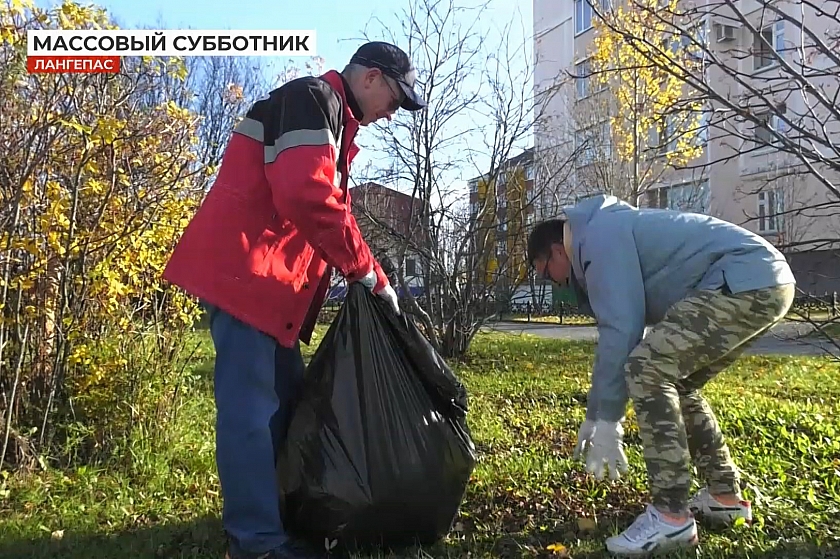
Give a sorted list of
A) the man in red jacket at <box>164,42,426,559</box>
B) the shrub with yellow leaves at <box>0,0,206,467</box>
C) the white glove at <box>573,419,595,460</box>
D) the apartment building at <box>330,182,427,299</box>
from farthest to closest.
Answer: the apartment building at <box>330,182,427,299</box>, the shrub with yellow leaves at <box>0,0,206,467</box>, the white glove at <box>573,419,595,460</box>, the man in red jacket at <box>164,42,426,559</box>

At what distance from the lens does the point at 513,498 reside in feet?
9.64

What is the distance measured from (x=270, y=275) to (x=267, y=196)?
260 millimetres

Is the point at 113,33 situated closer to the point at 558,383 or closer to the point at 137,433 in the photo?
the point at 137,433

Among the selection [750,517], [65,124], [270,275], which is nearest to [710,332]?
[750,517]

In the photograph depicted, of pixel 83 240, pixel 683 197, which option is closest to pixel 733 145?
pixel 683 197

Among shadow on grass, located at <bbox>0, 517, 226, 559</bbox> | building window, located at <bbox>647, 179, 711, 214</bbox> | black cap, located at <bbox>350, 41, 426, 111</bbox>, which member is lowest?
shadow on grass, located at <bbox>0, 517, 226, 559</bbox>

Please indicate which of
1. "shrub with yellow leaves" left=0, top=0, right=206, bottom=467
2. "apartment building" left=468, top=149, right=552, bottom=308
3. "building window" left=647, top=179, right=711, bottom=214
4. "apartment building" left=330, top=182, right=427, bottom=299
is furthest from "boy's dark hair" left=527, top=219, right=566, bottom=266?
"building window" left=647, top=179, right=711, bottom=214

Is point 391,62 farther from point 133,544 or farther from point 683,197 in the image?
point 683,197

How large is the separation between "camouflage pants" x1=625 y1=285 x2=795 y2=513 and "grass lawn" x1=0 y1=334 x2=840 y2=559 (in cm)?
30

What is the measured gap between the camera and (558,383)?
21.5 ft

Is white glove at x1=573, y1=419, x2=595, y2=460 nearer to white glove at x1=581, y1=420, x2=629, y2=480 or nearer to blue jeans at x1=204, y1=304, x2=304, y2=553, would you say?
white glove at x1=581, y1=420, x2=629, y2=480

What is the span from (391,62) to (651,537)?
185 centimetres

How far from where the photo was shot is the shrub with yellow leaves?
121 inches

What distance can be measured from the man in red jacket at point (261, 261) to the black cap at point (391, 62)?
0.22 metres
